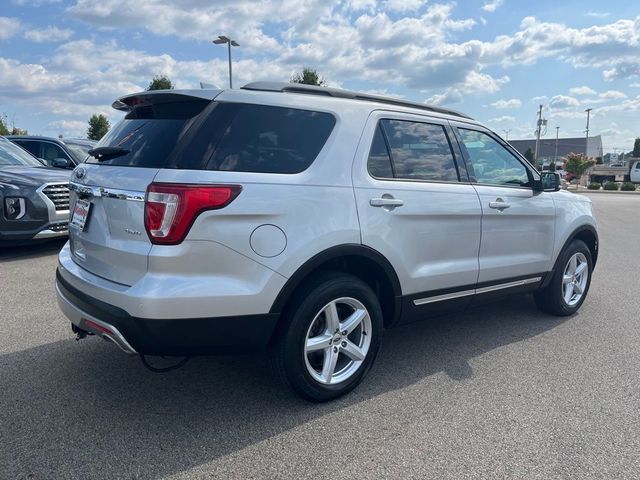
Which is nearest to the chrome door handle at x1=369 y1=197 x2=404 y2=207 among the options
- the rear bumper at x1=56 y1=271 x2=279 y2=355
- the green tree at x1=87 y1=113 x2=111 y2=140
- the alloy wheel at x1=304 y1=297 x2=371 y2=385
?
the alloy wheel at x1=304 y1=297 x2=371 y2=385

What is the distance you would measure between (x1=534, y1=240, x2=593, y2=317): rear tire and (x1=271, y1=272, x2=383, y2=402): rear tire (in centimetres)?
244

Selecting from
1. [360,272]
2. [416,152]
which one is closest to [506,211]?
[416,152]

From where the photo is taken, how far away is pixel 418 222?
3.55 meters

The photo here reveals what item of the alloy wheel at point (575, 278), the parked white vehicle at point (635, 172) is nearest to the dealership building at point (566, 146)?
the parked white vehicle at point (635, 172)

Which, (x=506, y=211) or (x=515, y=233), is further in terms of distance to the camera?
(x=515, y=233)

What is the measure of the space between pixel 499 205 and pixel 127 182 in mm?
2868

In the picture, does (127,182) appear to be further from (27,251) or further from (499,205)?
(27,251)

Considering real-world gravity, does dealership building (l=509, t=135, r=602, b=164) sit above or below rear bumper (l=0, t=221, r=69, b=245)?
above

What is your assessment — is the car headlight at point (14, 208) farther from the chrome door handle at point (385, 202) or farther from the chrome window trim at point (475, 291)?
the chrome window trim at point (475, 291)

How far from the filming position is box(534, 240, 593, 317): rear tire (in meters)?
4.99

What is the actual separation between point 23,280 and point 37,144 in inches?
236

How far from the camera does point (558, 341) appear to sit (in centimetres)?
445

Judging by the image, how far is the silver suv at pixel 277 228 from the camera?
2.65m

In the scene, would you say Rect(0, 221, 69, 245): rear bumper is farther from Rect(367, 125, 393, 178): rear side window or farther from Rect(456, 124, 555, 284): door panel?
Rect(456, 124, 555, 284): door panel
